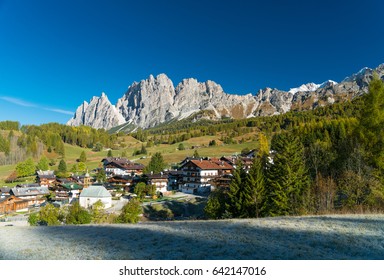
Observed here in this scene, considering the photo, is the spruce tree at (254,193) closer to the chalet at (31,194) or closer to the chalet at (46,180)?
the chalet at (31,194)

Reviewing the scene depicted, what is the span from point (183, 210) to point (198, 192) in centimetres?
1962

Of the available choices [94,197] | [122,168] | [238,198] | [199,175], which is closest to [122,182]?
[94,197]

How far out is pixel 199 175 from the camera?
84625mm

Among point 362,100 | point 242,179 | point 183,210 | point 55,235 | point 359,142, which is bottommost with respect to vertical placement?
point 183,210

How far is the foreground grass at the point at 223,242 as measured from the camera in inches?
507

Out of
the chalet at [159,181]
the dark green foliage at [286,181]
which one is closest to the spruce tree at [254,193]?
the dark green foliage at [286,181]

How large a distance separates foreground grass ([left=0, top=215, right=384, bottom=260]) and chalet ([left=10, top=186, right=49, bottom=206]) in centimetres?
7042

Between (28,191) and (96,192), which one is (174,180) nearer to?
(96,192)

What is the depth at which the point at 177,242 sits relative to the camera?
49.3ft

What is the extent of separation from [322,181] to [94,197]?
5480 centimetres

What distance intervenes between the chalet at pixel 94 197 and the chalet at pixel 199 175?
75.4ft

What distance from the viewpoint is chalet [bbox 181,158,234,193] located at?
83.3 metres
